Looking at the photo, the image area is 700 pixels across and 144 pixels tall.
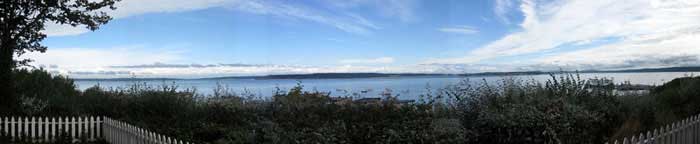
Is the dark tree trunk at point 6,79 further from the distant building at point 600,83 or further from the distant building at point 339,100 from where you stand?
the distant building at point 600,83

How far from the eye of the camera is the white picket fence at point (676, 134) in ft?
16.3

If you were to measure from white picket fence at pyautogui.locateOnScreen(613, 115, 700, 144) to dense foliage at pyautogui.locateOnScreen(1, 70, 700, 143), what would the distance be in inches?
48.0

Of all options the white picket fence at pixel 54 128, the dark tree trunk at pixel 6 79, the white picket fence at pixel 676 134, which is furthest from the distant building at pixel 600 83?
the dark tree trunk at pixel 6 79

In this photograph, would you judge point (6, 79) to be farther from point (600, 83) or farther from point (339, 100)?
point (600, 83)

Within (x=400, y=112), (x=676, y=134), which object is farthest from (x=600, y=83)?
(x=676, y=134)

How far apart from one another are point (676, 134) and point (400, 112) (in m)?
4.14

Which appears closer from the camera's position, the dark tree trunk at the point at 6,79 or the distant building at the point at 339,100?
the distant building at the point at 339,100

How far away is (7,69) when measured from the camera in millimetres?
13086

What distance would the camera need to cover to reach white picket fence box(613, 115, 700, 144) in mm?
4982

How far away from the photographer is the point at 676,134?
591 cm

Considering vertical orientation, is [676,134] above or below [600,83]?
below

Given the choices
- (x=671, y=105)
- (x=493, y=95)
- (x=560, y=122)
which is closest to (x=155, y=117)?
(x=493, y=95)

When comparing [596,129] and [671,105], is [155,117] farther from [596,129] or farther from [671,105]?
[671,105]

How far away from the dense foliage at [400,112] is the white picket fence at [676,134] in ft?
4.00
